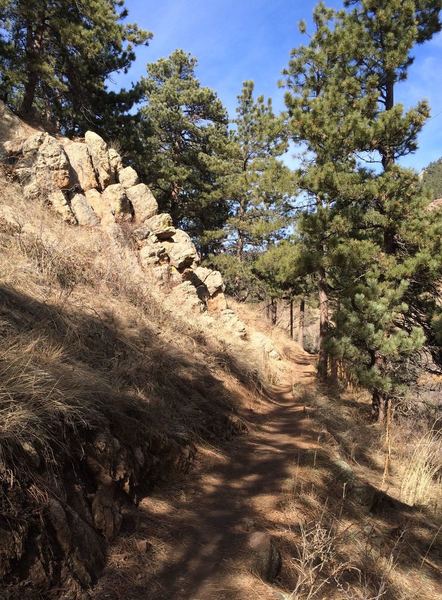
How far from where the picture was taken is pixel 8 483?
2.53 m

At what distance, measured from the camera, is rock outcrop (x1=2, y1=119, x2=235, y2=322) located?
34.2 feet

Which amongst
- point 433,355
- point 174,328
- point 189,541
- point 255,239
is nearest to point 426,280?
point 433,355

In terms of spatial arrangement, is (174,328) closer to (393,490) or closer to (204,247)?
(393,490)

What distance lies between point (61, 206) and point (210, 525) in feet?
27.7

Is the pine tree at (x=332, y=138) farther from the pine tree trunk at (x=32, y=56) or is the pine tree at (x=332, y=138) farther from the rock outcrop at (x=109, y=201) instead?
the pine tree trunk at (x=32, y=56)

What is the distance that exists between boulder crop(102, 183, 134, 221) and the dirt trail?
7673mm

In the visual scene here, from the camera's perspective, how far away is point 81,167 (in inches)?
472

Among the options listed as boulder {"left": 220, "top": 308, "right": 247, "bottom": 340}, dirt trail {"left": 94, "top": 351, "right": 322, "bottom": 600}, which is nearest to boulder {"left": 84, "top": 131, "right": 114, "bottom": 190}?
boulder {"left": 220, "top": 308, "right": 247, "bottom": 340}

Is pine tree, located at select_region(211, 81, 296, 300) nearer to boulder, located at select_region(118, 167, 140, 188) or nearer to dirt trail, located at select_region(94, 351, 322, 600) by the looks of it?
boulder, located at select_region(118, 167, 140, 188)

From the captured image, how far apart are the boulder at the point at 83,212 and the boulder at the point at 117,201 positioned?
0.82 m

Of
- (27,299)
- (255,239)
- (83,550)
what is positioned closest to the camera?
(83,550)

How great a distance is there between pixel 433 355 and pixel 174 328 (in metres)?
5.23

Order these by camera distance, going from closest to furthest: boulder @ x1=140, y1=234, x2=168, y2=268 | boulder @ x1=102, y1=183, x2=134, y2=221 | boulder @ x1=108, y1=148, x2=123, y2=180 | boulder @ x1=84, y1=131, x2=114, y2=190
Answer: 1. boulder @ x1=140, y1=234, x2=168, y2=268
2. boulder @ x1=102, y1=183, x2=134, y2=221
3. boulder @ x1=84, y1=131, x2=114, y2=190
4. boulder @ x1=108, y1=148, x2=123, y2=180

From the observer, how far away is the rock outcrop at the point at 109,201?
1044cm
